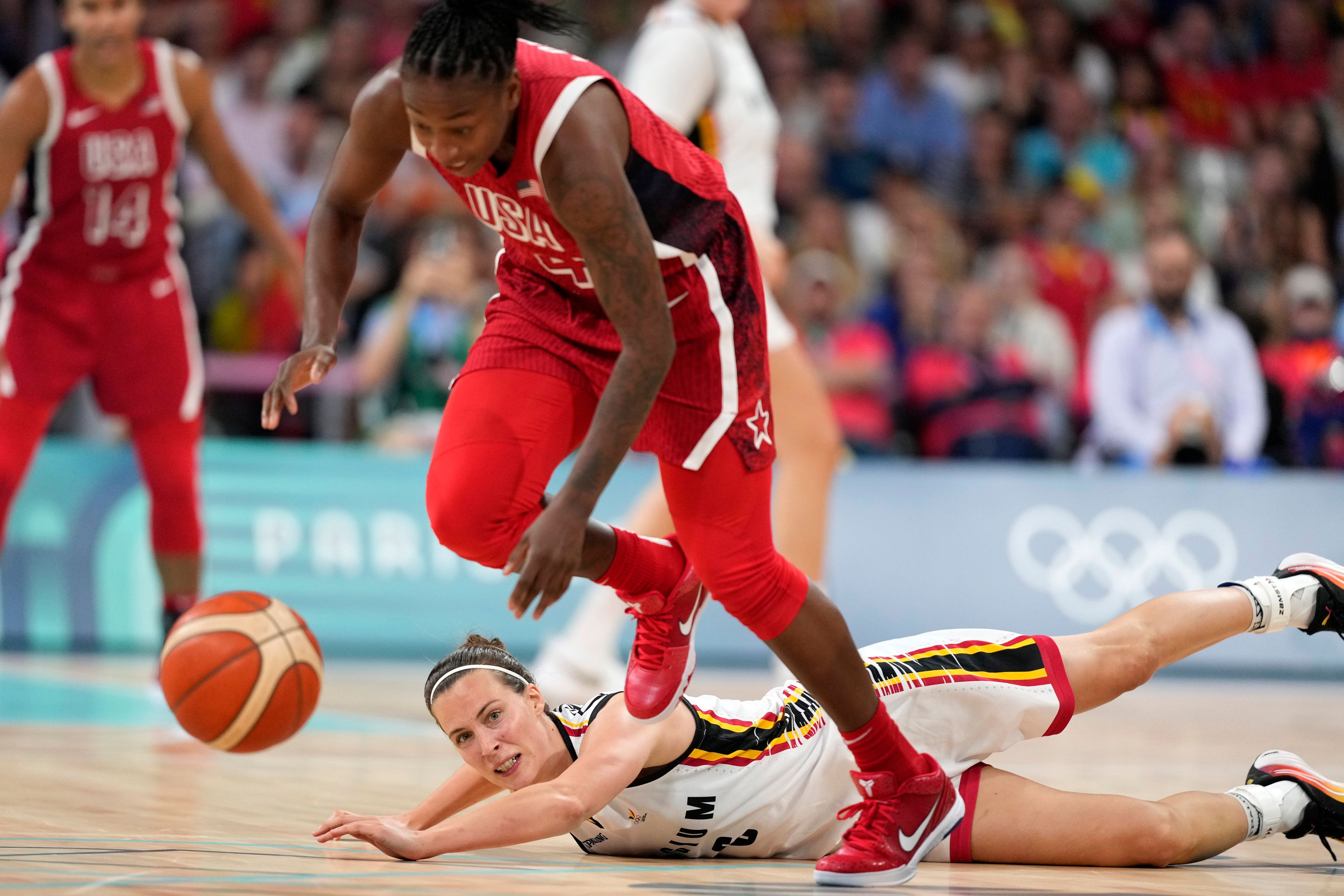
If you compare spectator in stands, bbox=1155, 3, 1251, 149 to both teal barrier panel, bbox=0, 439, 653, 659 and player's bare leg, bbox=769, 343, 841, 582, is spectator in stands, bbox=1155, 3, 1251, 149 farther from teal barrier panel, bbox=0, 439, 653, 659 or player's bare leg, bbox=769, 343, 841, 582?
player's bare leg, bbox=769, 343, 841, 582

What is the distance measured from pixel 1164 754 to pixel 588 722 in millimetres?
2909

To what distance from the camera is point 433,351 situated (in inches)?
384

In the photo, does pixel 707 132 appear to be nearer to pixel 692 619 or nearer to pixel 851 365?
pixel 692 619

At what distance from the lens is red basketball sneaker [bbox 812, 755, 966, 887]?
3451 millimetres

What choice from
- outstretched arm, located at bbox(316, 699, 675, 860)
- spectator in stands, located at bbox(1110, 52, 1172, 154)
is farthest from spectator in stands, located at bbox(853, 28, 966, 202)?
outstretched arm, located at bbox(316, 699, 675, 860)

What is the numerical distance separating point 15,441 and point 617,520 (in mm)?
3852

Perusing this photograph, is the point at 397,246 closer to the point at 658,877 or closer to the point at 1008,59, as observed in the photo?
the point at 1008,59

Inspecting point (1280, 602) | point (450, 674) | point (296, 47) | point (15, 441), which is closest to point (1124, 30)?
point (296, 47)

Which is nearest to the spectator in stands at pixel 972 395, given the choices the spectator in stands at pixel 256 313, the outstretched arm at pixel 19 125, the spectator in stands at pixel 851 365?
the spectator in stands at pixel 851 365

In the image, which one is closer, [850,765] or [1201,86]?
[850,765]

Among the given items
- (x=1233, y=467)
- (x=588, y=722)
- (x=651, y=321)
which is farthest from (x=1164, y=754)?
(x=1233, y=467)

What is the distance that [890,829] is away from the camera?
11.6 feet

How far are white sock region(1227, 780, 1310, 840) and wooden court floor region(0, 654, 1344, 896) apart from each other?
9 cm

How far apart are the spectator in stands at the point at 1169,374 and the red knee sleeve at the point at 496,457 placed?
727 centimetres
